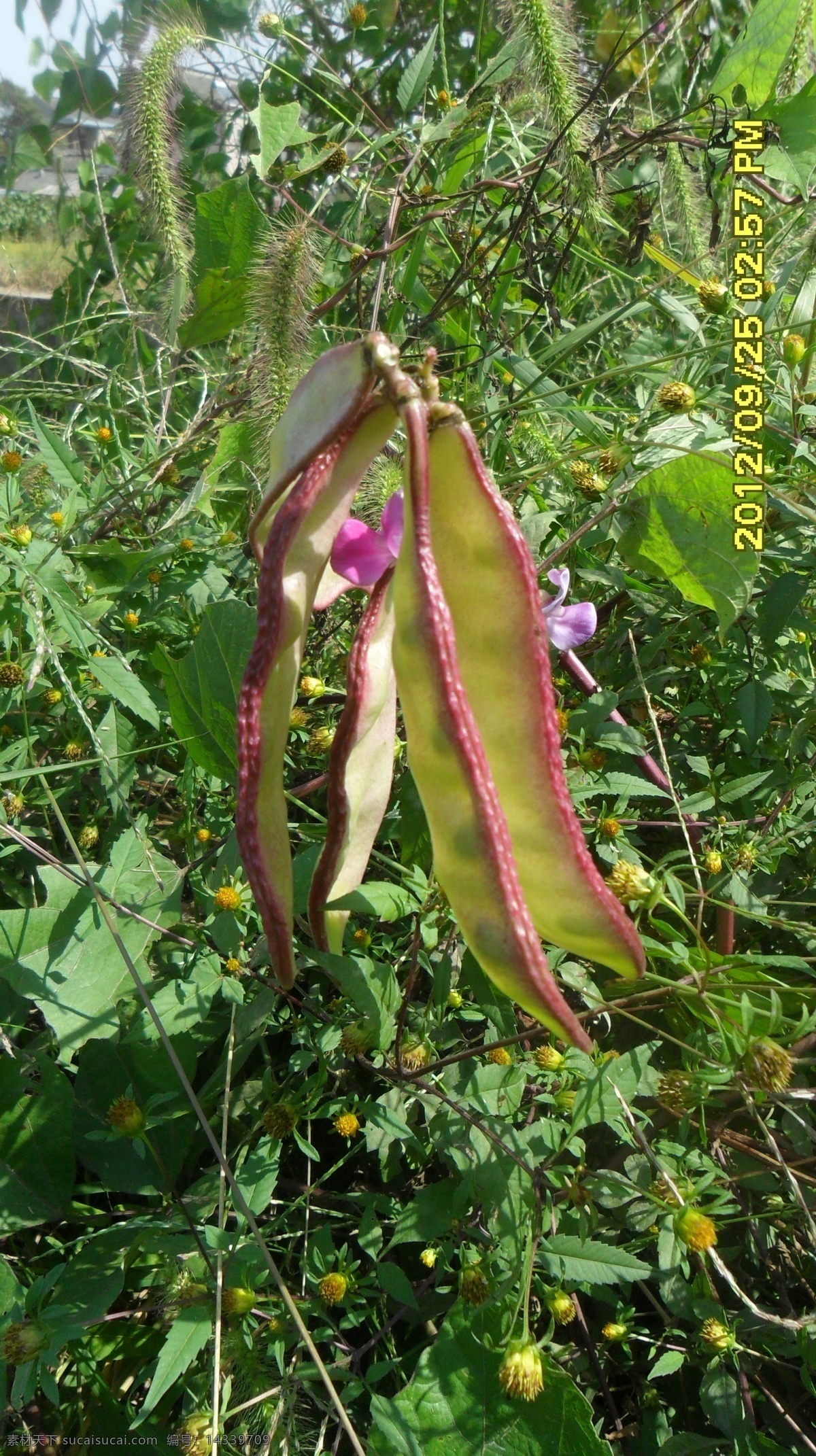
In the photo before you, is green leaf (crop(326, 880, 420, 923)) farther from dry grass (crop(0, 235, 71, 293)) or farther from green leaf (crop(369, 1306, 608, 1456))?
dry grass (crop(0, 235, 71, 293))

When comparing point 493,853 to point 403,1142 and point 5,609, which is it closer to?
point 403,1142

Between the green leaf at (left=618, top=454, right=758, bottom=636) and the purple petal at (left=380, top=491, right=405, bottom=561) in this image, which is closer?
the purple petal at (left=380, top=491, right=405, bottom=561)

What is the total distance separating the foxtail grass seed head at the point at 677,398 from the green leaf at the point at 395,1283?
38.2 inches

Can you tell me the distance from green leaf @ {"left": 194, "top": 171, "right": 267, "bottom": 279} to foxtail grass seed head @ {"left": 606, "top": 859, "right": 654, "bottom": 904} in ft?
3.65

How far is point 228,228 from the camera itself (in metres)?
1.51

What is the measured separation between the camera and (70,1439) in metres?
0.99

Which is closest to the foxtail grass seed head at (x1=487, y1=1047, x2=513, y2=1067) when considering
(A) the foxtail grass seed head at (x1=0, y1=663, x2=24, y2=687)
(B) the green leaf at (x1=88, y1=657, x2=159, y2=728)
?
(B) the green leaf at (x1=88, y1=657, x2=159, y2=728)

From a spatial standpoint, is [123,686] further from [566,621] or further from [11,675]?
[566,621]

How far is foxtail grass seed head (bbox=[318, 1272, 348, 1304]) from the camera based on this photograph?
0.92m

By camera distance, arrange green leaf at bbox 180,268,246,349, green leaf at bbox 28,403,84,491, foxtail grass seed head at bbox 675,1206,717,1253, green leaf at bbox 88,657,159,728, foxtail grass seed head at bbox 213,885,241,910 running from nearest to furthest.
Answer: foxtail grass seed head at bbox 675,1206,717,1253
foxtail grass seed head at bbox 213,885,241,910
green leaf at bbox 88,657,159,728
green leaf at bbox 28,403,84,491
green leaf at bbox 180,268,246,349

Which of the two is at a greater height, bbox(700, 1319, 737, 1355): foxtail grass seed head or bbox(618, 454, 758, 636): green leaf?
bbox(618, 454, 758, 636): green leaf

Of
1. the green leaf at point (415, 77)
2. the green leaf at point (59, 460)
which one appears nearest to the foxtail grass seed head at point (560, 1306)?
the green leaf at point (59, 460)

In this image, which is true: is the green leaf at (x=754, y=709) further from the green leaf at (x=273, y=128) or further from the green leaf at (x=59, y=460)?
the green leaf at (x=273, y=128)

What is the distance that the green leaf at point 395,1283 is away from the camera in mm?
925
